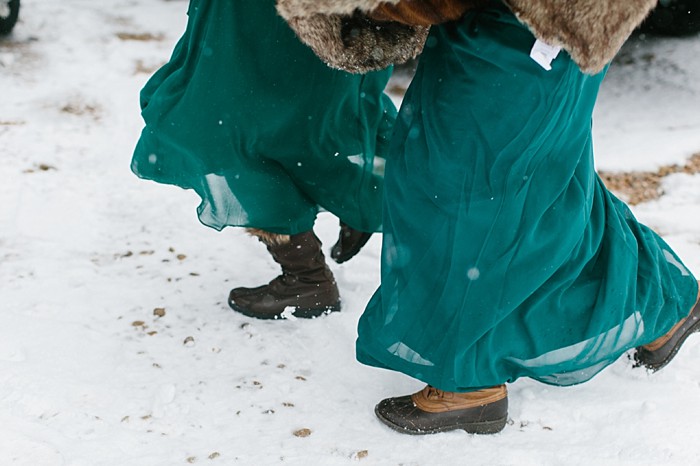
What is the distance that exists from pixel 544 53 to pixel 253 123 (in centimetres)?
89

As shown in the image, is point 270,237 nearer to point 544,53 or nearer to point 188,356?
point 188,356

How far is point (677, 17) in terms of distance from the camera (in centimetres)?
458

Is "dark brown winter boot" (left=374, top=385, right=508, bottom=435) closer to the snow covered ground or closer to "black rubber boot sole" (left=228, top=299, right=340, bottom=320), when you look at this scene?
the snow covered ground

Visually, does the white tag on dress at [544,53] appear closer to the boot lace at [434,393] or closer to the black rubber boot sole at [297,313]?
the boot lace at [434,393]

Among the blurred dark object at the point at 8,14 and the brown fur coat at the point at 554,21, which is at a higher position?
the brown fur coat at the point at 554,21

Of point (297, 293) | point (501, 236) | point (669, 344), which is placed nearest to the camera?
point (501, 236)

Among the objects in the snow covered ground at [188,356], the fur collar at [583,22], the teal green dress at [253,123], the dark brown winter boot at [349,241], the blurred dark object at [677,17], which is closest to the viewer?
the fur collar at [583,22]

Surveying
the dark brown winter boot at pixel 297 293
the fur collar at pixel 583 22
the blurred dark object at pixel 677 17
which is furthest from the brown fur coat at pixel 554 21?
the blurred dark object at pixel 677 17

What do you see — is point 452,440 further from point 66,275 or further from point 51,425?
point 66,275

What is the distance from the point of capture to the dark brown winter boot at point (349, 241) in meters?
2.63

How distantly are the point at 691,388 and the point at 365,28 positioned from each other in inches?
51.3

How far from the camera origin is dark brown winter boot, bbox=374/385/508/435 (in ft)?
6.42

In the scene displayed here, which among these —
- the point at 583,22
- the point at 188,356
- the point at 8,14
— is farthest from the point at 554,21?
the point at 8,14

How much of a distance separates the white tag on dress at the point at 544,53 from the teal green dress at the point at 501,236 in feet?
0.07
